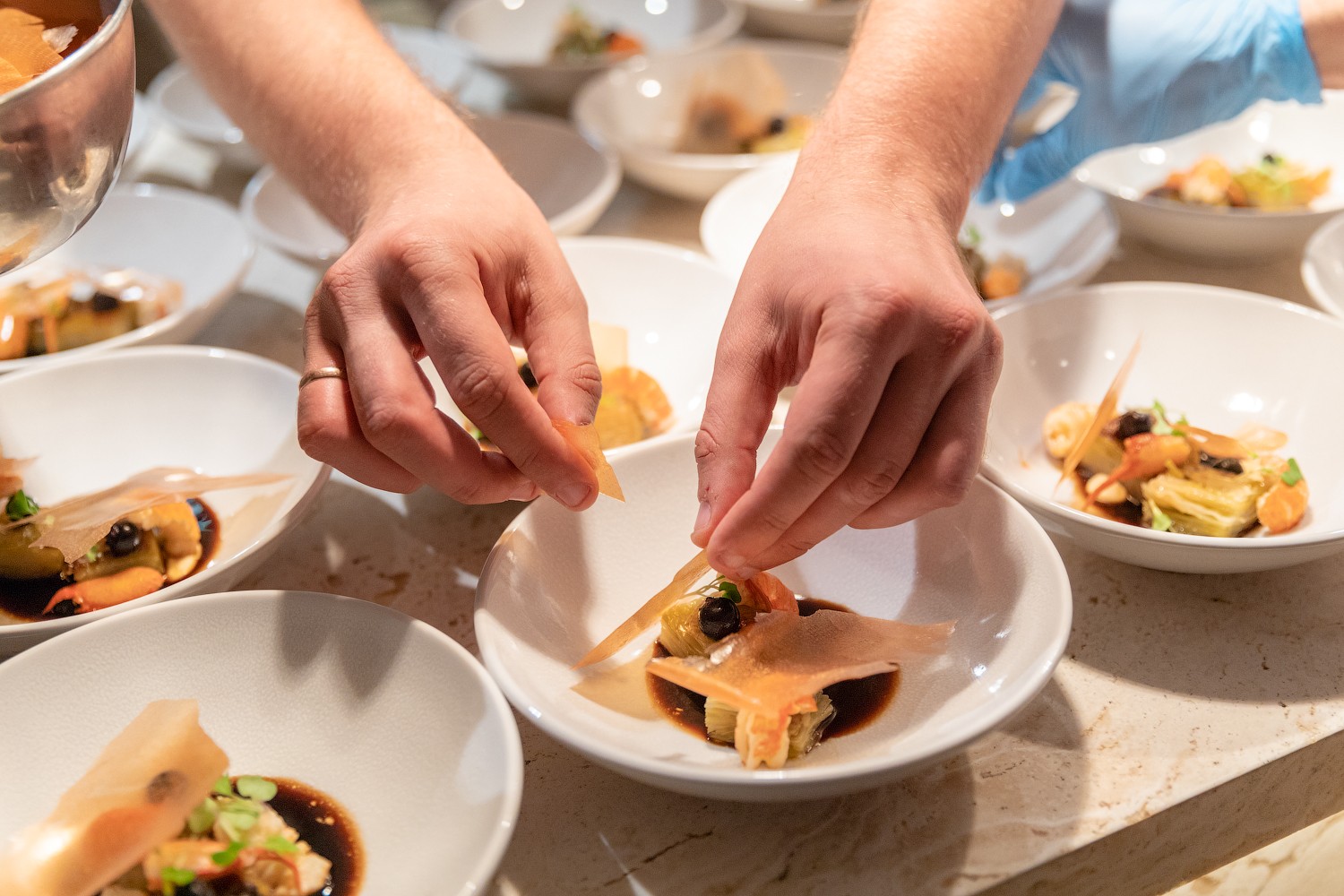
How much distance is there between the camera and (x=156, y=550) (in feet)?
4.43

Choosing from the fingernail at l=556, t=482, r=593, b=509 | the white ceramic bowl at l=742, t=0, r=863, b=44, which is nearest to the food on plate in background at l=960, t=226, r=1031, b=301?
the fingernail at l=556, t=482, r=593, b=509

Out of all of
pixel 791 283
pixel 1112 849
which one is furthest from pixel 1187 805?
pixel 791 283

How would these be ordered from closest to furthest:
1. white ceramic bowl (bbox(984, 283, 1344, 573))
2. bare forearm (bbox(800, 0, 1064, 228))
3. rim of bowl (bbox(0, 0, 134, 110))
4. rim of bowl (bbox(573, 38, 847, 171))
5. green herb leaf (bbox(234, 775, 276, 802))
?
1. rim of bowl (bbox(0, 0, 134, 110))
2. green herb leaf (bbox(234, 775, 276, 802))
3. bare forearm (bbox(800, 0, 1064, 228))
4. white ceramic bowl (bbox(984, 283, 1344, 573))
5. rim of bowl (bbox(573, 38, 847, 171))

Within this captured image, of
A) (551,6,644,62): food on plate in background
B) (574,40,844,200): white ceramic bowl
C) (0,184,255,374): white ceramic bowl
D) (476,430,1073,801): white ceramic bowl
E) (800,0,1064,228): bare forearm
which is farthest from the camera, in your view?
(551,6,644,62): food on plate in background

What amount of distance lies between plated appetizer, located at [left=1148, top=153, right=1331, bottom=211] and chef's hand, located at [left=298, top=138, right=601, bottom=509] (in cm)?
137

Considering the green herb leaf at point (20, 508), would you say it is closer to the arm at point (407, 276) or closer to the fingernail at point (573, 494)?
the arm at point (407, 276)

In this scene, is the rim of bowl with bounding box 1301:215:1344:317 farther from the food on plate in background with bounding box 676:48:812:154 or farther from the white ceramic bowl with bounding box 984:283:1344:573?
the food on plate in background with bounding box 676:48:812:154

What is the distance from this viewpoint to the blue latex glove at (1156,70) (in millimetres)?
1725

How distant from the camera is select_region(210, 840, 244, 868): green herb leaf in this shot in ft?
3.05

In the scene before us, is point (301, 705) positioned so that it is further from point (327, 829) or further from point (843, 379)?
point (843, 379)

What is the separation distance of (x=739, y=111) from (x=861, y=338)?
65.3 inches

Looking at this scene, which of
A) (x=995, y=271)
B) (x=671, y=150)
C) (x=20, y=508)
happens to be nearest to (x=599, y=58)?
(x=671, y=150)

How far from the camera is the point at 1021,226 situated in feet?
6.71

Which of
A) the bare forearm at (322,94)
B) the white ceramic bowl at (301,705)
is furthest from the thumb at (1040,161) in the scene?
the white ceramic bowl at (301,705)
